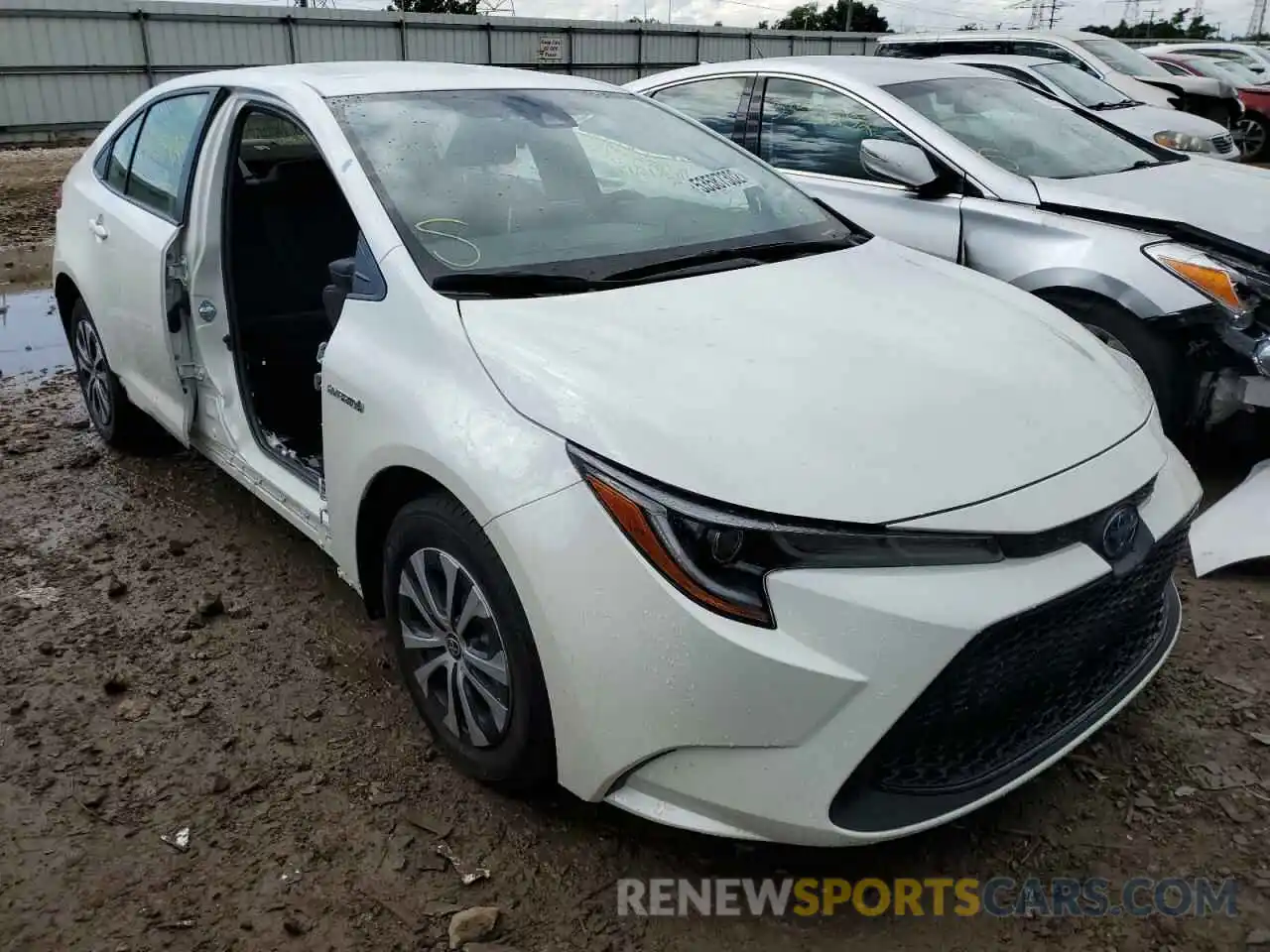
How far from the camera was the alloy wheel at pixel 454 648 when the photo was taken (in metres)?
2.22

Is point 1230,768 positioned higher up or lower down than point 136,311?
lower down

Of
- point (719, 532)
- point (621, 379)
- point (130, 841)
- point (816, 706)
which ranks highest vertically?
point (621, 379)

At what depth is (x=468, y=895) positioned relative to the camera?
7.13 feet

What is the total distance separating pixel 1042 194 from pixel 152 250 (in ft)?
11.3

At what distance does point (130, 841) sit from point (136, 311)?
2.02m

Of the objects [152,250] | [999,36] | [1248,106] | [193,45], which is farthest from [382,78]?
[193,45]

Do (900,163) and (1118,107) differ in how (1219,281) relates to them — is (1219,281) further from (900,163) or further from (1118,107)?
(1118,107)

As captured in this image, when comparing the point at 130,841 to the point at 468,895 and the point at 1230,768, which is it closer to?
the point at 468,895

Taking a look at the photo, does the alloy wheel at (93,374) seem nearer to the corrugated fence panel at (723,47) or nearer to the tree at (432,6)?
the corrugated fence panel at (723,47)

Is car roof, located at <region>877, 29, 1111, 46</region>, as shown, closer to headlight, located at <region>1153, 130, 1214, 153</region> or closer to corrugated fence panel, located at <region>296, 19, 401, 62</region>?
headlight, located at <region>1153, 130, 1214, 153</region>

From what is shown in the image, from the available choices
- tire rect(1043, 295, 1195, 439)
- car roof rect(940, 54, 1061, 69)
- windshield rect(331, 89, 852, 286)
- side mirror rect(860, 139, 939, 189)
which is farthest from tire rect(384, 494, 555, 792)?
car roof rect(940, 54, 1061, 69)

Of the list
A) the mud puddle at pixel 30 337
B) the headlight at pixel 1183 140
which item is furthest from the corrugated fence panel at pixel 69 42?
the headlight at pixel 1183 140

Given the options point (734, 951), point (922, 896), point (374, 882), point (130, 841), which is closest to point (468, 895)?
point (374, 882)

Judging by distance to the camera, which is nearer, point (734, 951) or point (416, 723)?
point (734, 951)
